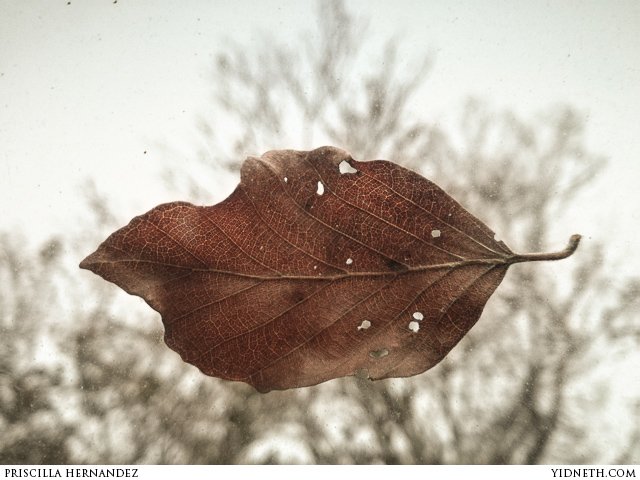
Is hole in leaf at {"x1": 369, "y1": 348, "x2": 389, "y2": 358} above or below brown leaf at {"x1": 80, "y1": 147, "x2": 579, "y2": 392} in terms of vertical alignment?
below

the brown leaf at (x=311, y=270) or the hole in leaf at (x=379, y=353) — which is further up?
the brown leaf at (x=311, y=270)

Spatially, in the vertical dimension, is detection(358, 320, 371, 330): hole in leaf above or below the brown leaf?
below

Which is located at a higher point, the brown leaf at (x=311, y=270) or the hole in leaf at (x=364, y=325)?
the brown leaf at (x=311, y=270)

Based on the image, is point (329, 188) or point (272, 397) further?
point (272, 397)

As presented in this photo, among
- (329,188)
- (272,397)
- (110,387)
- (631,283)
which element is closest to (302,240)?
(329,188)

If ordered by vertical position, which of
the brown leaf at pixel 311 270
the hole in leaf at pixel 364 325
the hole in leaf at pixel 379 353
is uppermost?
the brown leaf at pixel 311 270

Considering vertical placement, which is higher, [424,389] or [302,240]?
[302,240]

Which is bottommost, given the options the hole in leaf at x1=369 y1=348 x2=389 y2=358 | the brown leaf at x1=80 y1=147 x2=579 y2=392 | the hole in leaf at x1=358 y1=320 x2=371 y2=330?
the hole in leaf at x1=369 y1=348 x2=389 y2=358

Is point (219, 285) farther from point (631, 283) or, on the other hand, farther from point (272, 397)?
point (631, 283)
